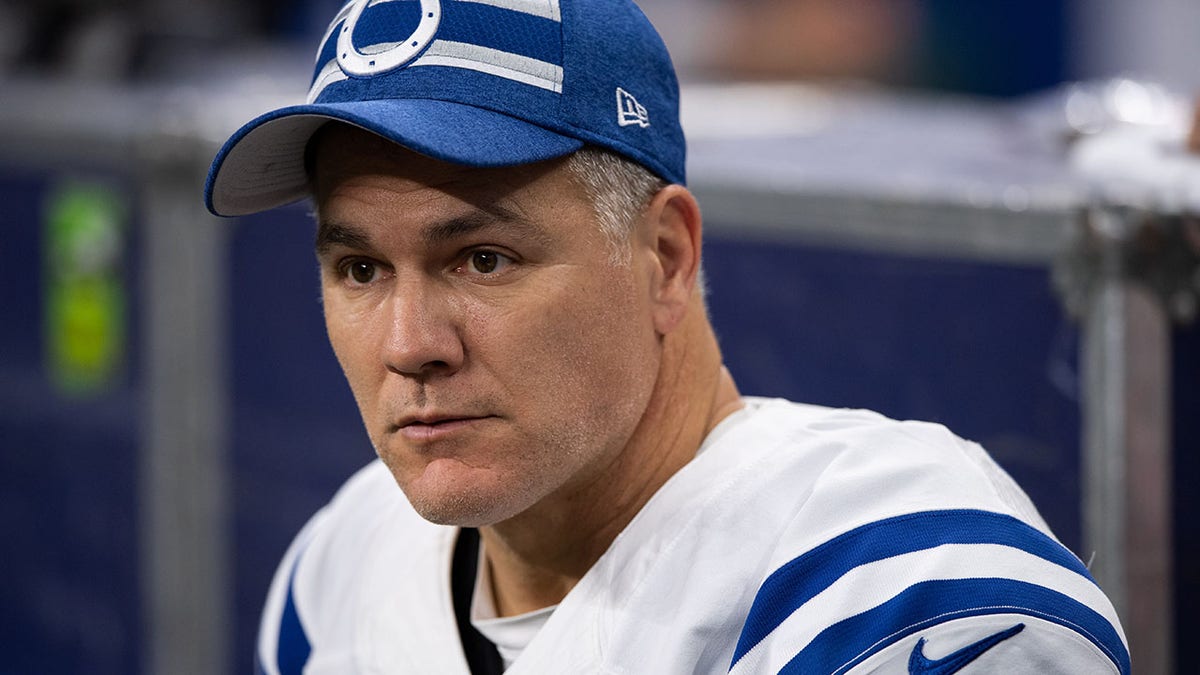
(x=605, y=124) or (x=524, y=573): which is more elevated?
(x=605, y=124)

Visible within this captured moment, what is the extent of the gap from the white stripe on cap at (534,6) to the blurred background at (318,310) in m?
0.65

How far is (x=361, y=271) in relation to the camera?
1.25 m

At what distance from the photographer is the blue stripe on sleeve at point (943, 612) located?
1053 mm

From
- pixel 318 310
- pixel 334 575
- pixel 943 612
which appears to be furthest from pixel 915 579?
pixel 318 310

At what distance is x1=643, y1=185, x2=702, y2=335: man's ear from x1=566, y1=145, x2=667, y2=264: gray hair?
0.02m

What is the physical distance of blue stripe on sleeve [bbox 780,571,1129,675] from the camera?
1053 millimetres

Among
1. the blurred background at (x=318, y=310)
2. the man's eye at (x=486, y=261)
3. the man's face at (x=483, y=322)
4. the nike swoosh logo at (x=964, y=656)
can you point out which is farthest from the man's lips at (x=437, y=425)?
the blurred background at (x=318, y=310)

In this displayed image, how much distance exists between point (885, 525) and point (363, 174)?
1.48 ft

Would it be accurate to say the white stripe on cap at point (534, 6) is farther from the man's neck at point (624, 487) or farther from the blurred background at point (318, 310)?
the blurred background at point (318, 310)

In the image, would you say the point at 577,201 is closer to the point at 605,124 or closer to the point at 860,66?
the point at 605,124

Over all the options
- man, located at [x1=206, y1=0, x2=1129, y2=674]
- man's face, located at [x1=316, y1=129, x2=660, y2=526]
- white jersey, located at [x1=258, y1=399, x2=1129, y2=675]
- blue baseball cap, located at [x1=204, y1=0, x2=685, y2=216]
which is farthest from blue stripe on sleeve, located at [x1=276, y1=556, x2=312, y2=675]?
blue baseball cap, located at [x1=204, y1=0, x2=685, y2=216]

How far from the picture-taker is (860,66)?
7238mm

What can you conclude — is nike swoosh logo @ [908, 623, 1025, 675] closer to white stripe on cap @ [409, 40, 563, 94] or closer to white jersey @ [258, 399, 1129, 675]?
white jersey @ [258, 399, 1129, 675]

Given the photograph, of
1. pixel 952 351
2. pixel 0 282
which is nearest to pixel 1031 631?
pixel 952 351
